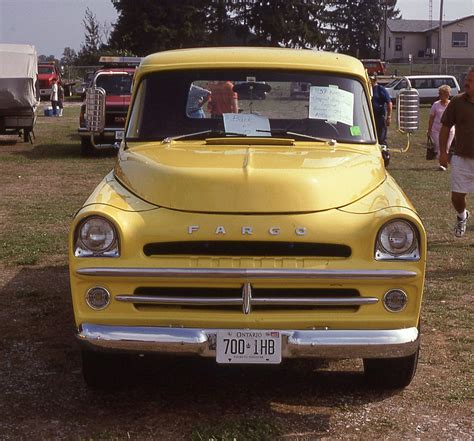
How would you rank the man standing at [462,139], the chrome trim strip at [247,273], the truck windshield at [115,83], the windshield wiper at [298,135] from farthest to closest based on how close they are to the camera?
1. the truck windshield at [115,83]
2. the man standing at [462,139]
3. the windshield wiper at [298,135]
4. the chrome trim strip at [247,273]

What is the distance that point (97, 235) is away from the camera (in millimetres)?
4883

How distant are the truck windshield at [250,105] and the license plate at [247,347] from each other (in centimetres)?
177

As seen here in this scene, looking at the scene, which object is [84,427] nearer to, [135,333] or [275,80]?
[135,333]

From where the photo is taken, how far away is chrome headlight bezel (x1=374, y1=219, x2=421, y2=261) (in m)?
4.87

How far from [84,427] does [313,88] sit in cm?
280

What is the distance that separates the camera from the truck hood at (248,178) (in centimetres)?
497

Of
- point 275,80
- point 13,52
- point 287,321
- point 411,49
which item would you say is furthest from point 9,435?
point 411,49

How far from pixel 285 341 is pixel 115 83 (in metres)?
16.5

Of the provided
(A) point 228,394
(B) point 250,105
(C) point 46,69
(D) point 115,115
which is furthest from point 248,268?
(C) point 46,69

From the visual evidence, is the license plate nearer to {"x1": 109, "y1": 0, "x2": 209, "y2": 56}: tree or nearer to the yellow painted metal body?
the yellow painted metal body

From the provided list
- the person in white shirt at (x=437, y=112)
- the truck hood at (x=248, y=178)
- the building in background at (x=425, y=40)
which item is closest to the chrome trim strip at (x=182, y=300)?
the truck hood at (x=248, y=178)

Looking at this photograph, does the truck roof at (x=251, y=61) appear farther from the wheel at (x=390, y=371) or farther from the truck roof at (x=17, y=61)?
the truck roof at (x=17, y=61)

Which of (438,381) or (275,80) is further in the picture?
(275,80)

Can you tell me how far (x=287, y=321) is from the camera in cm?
480
